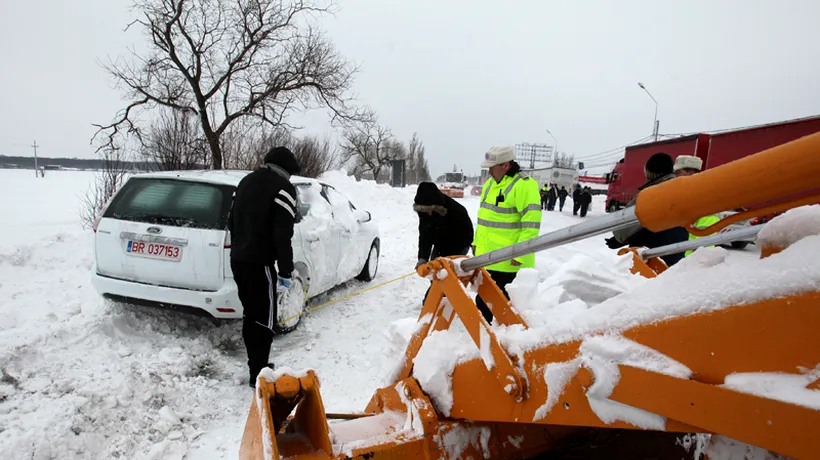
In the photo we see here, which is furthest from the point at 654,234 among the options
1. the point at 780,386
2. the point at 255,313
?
the point at 255,313

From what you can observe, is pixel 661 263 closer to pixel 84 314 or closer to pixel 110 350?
pixel 110 350

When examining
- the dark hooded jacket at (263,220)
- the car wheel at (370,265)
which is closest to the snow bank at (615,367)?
the dark hooded jacket at (263,220)

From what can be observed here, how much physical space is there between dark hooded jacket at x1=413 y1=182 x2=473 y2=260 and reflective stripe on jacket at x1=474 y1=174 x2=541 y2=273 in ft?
2.40

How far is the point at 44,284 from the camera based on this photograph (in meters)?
5.08

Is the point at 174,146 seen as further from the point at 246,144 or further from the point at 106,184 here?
the point at 246,144

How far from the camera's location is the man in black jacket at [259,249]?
3.42 metres

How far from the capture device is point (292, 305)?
4422 mm

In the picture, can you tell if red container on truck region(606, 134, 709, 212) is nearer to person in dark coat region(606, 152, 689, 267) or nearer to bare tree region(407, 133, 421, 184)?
person in dark coat region(606, 152, 689, 267)

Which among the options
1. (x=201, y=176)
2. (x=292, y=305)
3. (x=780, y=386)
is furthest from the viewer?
(x=292, y=305)

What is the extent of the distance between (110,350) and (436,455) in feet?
10.6

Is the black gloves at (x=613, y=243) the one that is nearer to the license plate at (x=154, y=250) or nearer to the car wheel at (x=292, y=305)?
the car wheel at (x=292, y=305)

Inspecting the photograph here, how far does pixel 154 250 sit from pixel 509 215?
3118 millimetres

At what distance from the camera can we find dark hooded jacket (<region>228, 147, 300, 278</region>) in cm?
341

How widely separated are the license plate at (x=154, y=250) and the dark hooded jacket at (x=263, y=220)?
615 millimetres
